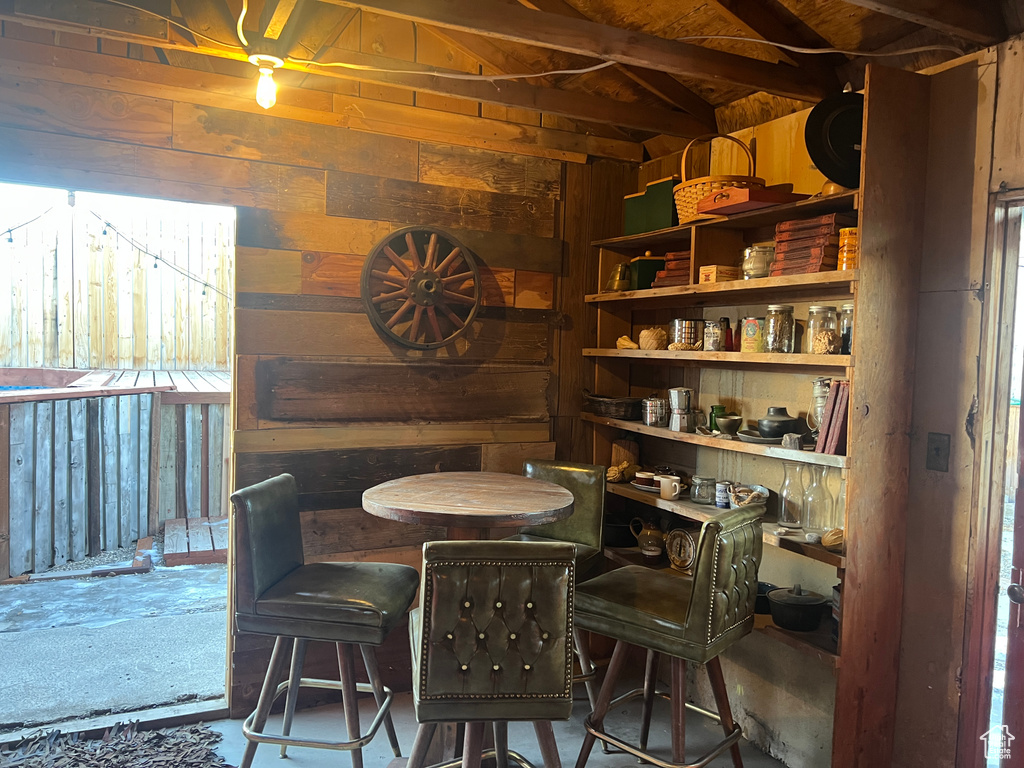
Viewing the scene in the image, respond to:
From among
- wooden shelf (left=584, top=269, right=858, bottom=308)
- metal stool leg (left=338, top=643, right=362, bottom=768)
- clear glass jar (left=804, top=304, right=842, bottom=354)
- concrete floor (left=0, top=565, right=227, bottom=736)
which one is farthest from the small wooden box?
concrete floor (left=0, top=565, right=227, bottom=736)

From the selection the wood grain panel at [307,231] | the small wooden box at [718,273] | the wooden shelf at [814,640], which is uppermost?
the wood grain panel at [307,231]

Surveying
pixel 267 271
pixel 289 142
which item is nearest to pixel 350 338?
pixel 267 271

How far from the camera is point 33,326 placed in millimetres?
5297

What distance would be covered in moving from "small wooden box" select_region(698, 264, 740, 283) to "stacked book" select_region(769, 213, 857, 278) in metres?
0.23

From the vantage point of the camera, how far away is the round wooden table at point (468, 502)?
2.03 meters

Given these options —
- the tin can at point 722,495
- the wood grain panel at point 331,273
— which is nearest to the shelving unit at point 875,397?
the tin can at point 722,495

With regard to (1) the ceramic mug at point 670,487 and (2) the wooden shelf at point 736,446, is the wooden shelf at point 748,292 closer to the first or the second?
(2) the wooden shelf at point 736,446

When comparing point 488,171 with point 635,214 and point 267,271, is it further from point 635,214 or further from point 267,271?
point 267,271

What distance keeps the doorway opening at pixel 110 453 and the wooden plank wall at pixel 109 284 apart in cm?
1

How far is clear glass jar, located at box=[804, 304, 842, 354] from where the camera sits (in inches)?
91.4

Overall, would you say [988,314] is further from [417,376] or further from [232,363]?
[232,363]

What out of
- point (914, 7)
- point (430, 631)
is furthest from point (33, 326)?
point (914, 7)

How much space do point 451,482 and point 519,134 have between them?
5.28ft

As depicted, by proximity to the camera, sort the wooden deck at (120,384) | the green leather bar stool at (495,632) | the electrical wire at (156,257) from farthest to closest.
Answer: the electrical wire at (156,257) < the wooden deck at (120,384) < the green leather bar stool at (495,632)
